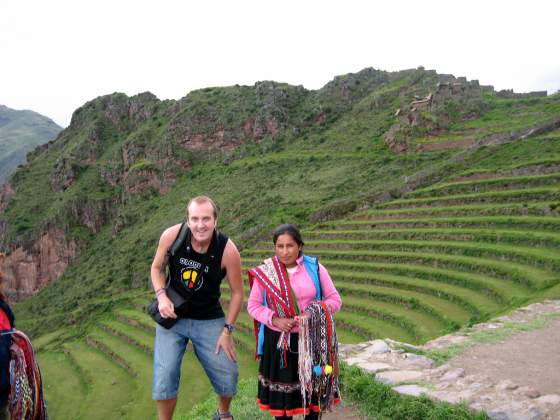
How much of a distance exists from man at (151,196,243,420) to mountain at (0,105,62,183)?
136 metres

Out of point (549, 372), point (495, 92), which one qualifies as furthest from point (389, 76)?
point (549, 372)

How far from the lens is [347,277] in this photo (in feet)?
50.9

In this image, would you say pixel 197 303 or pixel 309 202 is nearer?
pixel 197 303

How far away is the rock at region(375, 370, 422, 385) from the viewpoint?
4.89 m

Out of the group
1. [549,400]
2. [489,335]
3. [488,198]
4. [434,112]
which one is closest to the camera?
[549,400]

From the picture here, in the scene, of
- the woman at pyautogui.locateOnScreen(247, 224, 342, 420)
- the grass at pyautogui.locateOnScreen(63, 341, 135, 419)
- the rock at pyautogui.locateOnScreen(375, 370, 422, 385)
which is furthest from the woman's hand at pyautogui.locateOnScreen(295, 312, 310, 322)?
the grass at pyautogui.locateOnScreen(63, 341, 135, 419)

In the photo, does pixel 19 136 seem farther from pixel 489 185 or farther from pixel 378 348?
pixel 378 348

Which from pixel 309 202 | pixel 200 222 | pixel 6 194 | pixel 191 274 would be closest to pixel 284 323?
pixel 191 274

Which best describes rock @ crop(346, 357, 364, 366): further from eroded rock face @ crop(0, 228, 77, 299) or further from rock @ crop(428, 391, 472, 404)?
eroded rock face @ crop(0, 228, 77, 299)

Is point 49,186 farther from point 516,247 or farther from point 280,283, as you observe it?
point 280,283

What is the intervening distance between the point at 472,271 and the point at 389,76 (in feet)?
144

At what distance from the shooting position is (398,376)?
5.00 m

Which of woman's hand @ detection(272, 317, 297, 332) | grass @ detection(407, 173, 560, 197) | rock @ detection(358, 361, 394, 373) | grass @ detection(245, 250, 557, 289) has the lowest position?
grass @ detection(245, 250, 557, 289)

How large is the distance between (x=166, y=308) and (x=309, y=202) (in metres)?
25.1
